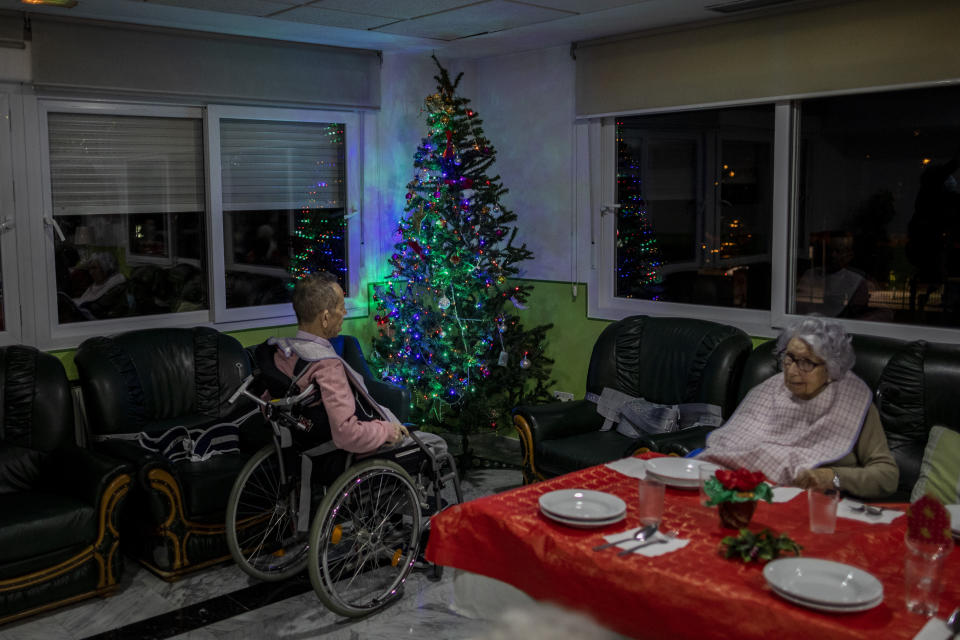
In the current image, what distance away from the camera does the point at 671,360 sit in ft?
15.1

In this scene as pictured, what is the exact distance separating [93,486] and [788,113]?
12.2 ft

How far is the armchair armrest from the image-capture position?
3693mm

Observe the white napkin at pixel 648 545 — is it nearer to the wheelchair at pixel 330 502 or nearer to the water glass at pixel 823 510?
the water glass at pixel 823 510

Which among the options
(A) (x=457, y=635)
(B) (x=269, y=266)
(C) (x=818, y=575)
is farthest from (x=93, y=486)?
(C) (x=818, y=575)

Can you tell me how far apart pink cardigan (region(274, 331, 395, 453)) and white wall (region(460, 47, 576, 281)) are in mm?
2517

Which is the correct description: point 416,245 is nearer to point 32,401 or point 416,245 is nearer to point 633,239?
point 633,239

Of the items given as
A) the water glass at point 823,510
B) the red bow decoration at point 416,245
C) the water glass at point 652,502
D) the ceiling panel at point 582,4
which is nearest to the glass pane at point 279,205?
the red bow decoration at point 416,245

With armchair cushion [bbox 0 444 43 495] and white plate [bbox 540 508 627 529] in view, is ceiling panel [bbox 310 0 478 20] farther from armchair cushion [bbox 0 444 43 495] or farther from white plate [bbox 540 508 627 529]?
white plate [bbox 540 508 627 529]

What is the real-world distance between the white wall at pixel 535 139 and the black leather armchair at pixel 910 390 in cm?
223

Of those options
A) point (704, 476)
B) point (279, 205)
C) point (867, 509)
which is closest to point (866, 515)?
point (867, 509)

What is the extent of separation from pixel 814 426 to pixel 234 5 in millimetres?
3083

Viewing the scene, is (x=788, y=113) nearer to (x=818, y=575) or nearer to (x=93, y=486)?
(x=818, y=575)

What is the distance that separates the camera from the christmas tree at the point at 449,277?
17.0ft

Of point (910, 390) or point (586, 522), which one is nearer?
point (586, 522)
